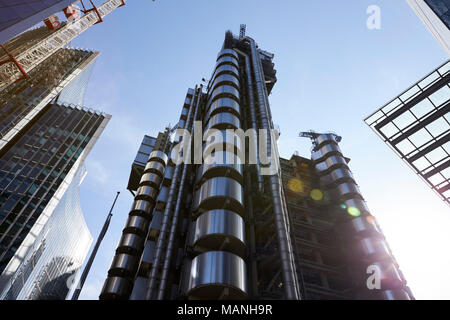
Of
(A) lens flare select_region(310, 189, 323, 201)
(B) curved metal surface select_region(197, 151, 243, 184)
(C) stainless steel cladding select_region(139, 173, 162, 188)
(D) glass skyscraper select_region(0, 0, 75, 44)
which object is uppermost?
(D) glass skyscraper select_region(0, 0, 75, 44)

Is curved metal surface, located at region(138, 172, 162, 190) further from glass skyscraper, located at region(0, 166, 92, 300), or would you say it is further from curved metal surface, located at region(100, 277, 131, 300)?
glass skyscraper, located at region(0, 166, 92, 300)

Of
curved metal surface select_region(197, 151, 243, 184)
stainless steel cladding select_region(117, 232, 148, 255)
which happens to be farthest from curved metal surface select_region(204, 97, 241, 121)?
stainless steel cladding select_region(117, 232, 148, 255)

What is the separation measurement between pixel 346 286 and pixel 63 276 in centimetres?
18617

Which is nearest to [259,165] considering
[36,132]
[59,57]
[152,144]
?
[152,144]

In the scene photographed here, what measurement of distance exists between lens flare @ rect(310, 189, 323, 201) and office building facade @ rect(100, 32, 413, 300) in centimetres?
14

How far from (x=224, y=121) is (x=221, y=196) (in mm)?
11110

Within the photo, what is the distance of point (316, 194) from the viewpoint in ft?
127

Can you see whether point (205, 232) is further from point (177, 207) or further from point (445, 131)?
point (445, 131)

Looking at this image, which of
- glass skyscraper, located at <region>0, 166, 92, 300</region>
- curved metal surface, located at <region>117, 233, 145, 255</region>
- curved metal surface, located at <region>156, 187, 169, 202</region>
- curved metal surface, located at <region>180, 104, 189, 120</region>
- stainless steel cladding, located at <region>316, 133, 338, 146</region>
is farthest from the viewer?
glass skyscraper, located at <region>0, 166, 92, 300</region>

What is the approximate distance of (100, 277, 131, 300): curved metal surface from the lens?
30547mm

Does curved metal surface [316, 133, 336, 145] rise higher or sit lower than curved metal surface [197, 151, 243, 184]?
higher

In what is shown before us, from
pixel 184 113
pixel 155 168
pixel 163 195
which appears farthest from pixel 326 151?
pixel 155 168

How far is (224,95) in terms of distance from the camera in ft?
116

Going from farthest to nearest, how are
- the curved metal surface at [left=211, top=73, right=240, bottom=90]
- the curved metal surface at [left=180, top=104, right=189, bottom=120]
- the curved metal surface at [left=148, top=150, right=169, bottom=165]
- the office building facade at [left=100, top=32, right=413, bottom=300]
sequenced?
the curved metal surface at [left=148, top=150, right=169, bottom=165] → the curved metal surface at [left=180, top=104, right=189, bottom=120] → the curved metal surface at [left=211, top=73, right=240, bottom=90] → the office building facade at [left=100, top=32, right=413, bottom=300]
